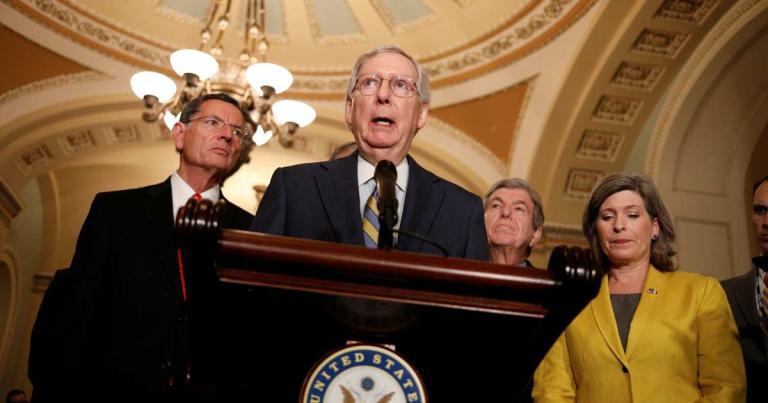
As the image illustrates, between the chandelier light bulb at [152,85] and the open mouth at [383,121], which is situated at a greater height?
the chandelier light bulb at [152,85]

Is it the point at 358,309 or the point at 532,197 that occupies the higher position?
the point at 532,197

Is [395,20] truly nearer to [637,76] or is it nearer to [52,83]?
[637,76]

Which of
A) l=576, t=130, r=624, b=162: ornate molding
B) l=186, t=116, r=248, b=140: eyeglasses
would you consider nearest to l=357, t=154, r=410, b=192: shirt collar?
l=186, t=116, r=248, b=140: eyeglasses

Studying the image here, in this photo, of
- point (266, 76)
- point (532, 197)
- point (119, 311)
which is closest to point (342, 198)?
point (119, 311)

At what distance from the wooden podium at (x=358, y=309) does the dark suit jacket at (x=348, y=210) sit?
0.30 meters

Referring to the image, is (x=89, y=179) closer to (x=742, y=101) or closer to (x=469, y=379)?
(x=742, y=101)

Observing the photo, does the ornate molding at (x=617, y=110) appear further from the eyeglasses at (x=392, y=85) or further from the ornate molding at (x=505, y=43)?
the eyeglasses at (x=392, y=85)

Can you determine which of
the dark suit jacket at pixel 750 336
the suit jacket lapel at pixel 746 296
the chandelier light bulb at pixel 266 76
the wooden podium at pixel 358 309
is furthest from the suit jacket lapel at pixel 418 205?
the chandelier light bulb at pixel 266 76

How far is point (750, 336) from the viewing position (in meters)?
2.32

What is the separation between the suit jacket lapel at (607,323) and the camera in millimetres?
1931

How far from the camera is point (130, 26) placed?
7684 mm

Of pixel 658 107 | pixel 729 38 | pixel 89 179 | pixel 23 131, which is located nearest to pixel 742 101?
pixel 729 38

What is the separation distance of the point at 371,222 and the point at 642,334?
3.19 feet

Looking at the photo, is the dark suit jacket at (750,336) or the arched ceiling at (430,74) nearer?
the dark suit jacket at (750,336)
